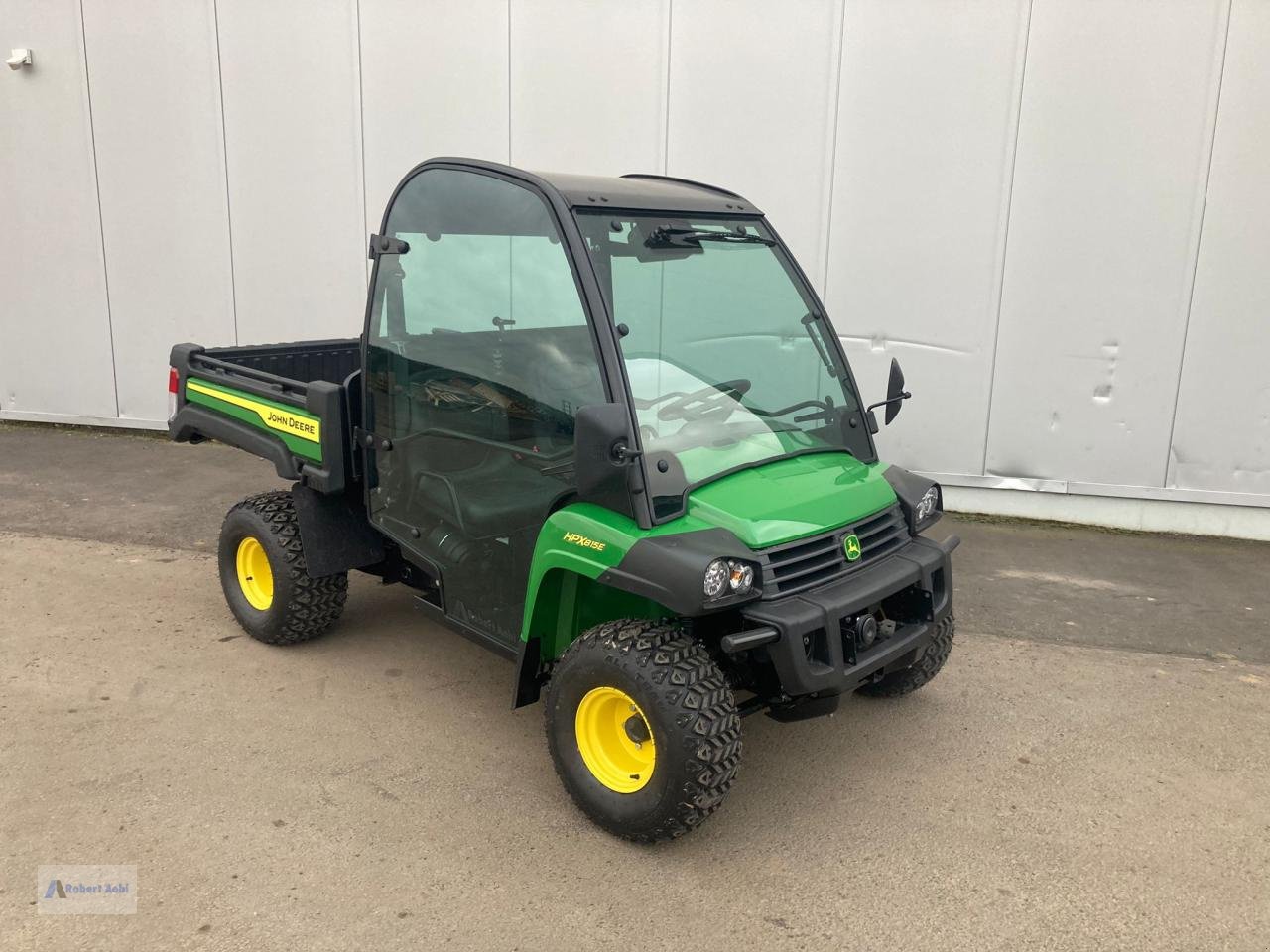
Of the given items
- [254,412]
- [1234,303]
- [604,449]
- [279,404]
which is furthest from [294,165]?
[1234,303]

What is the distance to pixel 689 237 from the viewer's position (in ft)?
11.6

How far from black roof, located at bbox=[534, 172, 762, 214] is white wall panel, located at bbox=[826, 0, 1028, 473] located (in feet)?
9.73

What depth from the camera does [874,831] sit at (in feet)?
10.7

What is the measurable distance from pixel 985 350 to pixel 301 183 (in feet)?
17.2

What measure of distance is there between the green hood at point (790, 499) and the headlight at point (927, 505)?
127 mm

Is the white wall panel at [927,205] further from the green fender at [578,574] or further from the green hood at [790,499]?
the green fender at [578,574]

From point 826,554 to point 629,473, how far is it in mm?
707

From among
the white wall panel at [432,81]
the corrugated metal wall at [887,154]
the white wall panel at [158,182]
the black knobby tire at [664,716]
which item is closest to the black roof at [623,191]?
the black knobby tire at [664,716]

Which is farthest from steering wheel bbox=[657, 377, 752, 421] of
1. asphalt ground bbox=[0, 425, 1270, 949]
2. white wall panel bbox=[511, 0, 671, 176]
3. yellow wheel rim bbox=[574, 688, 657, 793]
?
white wall panel bbox=[511, 0, 671, 176]

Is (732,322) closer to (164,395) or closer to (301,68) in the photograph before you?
(301,68)

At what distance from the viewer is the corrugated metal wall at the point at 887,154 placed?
20.3 feet

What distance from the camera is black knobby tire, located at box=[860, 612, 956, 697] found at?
3857mm

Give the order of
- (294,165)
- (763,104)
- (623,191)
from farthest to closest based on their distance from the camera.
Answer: (294,165)
(763,104)
(623,191)

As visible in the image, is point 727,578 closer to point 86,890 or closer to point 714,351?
point 714,351
